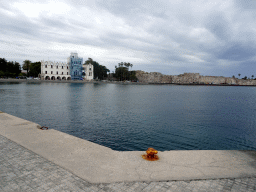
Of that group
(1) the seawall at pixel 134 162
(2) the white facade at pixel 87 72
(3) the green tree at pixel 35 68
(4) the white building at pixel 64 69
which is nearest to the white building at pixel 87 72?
(2) the white facade at pixel 87 72

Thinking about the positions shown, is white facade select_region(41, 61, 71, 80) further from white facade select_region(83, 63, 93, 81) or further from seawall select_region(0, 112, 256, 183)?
seawall select_region(0, 112, 256, 183)

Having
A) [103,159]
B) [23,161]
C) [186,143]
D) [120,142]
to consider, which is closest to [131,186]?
[103,159]

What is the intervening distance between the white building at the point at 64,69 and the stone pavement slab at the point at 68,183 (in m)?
132

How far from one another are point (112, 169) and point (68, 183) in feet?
4.60

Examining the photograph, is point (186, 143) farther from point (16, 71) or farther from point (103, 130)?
point (16, 71)

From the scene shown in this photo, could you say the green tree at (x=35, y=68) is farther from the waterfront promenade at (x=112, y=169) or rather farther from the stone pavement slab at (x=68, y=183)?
the stone pavement slab at (x=68, y=183)

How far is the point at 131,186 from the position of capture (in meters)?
4.71

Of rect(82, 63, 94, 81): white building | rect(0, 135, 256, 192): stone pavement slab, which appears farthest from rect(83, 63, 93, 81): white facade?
rect(0, 135, 256, 192): stone pavement slab

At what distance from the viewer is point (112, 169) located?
559 cm

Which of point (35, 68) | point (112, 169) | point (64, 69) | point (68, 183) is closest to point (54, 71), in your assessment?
point (64, 69)

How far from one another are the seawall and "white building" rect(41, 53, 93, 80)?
130 meters

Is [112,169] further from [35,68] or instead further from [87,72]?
[35,68]

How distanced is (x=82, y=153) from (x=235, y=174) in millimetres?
Result: 5321

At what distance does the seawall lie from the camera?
5.27 meters
